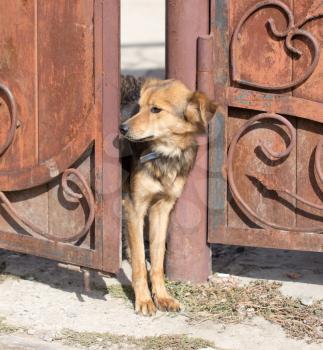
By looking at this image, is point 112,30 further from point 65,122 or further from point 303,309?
point 303,309

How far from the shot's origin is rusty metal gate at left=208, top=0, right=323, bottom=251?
5.02 meters

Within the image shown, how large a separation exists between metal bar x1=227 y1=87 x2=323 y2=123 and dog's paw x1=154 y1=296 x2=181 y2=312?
1270 mm

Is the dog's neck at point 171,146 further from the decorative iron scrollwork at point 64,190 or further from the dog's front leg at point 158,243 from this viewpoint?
the decorative iron scrollwork at point 64,190

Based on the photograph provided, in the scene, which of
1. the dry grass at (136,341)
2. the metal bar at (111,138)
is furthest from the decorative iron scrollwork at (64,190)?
the dry grass at (136,341)

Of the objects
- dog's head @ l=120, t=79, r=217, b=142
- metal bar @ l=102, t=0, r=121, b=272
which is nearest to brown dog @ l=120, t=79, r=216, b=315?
dog's head @ l=120, t=79, r=217, b=142

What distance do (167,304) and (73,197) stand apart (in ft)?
2.91

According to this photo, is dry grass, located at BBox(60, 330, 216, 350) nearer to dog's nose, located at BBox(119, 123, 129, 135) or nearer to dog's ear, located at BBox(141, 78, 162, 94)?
dog's nose, located at BBox(119, 123, 129, 135)

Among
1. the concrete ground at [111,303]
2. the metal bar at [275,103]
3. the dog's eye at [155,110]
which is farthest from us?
the dog's eye at [155,110]

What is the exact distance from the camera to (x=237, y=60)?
516 centimetres

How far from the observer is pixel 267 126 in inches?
206

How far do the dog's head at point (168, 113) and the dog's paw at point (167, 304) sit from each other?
1.01 meters

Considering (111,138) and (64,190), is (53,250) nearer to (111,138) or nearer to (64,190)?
(64,190)

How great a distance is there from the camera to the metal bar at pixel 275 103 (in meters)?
5.04

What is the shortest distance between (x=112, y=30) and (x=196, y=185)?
1.17 meters
